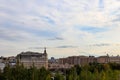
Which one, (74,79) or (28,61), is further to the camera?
(28,61)

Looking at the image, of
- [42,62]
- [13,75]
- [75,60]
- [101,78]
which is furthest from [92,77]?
[75,60]

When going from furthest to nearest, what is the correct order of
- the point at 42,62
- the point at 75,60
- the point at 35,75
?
1. the point at 75,60
2. the point at 42,62
3. the point at 35,75

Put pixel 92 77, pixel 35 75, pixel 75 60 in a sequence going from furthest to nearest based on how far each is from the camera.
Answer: pixel 75 60 < pixel 92 77 < pixel 35 75

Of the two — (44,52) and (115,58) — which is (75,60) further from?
(44,52)

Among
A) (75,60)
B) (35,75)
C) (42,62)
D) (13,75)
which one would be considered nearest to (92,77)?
(35,75)

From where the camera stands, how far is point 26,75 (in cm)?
4472

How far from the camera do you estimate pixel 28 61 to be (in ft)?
410

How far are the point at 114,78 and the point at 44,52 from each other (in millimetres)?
84741

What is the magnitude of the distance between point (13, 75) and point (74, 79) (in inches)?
340

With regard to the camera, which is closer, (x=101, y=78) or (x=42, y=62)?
(x=101, y=78)

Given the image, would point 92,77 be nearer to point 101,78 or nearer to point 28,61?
point 101,78

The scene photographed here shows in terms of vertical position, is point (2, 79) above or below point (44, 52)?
below

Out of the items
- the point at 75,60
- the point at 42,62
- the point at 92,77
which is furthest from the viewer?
the point at 75,60

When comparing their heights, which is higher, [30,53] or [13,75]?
[30,53]
